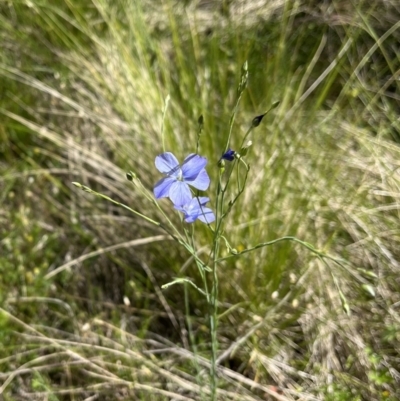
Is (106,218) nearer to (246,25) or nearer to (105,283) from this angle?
(105,283)

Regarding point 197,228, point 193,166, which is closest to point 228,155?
point 193,166

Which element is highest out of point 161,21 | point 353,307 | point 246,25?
point 161,21

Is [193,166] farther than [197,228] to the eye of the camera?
No

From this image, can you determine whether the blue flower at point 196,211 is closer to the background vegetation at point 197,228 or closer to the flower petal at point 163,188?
the flower petal at point 163,188

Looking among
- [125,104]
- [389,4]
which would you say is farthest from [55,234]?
[389,4]

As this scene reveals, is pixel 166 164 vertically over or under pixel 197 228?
under

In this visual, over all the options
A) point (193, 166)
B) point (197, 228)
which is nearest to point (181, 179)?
point (193, 166)

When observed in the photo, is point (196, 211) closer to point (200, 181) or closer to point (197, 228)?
point (200, 181)

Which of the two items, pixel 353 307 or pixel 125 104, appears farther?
pixel 125 104
